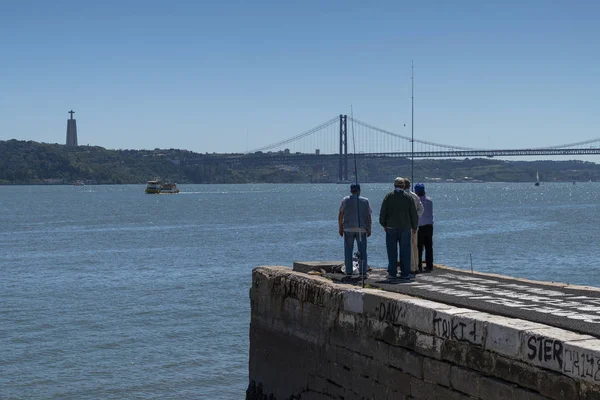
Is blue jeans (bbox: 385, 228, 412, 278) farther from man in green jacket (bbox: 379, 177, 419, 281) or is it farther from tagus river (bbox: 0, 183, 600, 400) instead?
tagus river (bbox: 0, 183, 600, 400)

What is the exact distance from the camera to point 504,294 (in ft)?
28.9

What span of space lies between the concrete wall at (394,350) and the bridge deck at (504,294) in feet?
1.50

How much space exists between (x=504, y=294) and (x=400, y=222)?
1783 millimetres

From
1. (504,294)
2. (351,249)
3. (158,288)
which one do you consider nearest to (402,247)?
(351,249)

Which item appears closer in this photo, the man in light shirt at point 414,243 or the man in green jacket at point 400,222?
the man in green jacket at point 400,222

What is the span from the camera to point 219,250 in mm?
35781

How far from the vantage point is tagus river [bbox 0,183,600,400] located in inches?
551

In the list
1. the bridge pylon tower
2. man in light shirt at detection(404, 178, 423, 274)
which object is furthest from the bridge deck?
the bridge pylon tower

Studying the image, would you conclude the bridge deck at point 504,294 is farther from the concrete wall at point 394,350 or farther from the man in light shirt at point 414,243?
the concrete wall at point 394,350

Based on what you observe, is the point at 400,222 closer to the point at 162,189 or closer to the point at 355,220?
the point at 355,220

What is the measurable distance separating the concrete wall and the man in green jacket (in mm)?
1183

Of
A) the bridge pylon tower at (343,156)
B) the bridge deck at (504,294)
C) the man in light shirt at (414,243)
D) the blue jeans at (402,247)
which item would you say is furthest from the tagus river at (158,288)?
the bridge pylon tower at (343,156)

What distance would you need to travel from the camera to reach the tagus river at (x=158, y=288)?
14.0 meters

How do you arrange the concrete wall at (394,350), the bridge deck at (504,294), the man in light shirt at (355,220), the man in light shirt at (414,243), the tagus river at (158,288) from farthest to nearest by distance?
the tagus river at (158,288), the man in light shirt at (414,243), the man in light shirt at (355,220), the bridge deck at (504,294), the concrete wall at (394,350)
